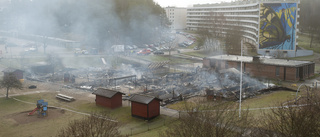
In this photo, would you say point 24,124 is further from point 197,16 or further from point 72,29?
point 197,16

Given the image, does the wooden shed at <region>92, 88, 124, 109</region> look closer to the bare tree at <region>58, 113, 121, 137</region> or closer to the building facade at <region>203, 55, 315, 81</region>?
the bare tree at <region>58, 113, 121, 137</region>

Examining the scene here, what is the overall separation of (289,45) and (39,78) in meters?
26.7

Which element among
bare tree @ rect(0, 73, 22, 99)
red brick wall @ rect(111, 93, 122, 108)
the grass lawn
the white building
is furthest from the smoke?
the white building

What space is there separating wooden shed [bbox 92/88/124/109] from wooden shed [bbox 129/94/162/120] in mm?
1459

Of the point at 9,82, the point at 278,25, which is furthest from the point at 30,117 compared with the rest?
the point at 278,25

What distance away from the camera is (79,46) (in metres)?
33.3

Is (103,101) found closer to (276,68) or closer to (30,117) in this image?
(30,117)

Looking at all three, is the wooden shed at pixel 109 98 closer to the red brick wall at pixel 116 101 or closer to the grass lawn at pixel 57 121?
the red brick wall at pixel 116 101

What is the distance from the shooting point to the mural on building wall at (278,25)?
33.4m

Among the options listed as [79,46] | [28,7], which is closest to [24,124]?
[28,7]

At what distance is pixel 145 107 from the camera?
42.8 ft

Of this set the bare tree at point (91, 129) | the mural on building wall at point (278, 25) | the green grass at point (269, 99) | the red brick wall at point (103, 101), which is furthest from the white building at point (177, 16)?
the bare tree at point (91, 129)

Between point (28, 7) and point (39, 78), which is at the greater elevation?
point (28, 7)

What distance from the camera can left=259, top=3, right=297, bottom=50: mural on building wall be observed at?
33.4m
